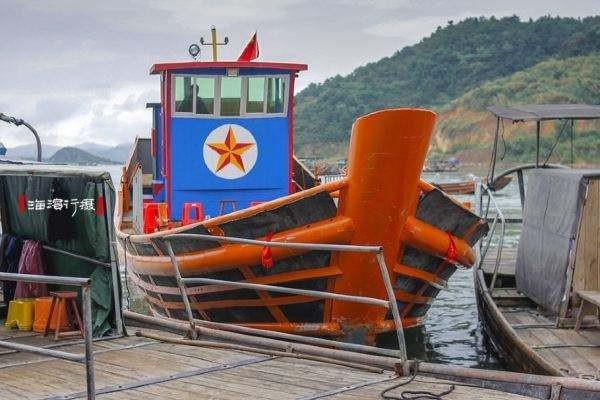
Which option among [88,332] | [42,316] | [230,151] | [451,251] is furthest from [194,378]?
[230,151]

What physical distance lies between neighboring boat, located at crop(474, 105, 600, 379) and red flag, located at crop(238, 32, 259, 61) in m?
4.95

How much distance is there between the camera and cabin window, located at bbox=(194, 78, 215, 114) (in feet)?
42.5

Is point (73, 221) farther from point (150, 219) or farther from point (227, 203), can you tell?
point (227, 203)

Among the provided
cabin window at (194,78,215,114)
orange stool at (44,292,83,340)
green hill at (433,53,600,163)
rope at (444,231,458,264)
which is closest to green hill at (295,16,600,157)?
green hill at (433,53,600,163)

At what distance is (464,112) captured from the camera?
11469cm

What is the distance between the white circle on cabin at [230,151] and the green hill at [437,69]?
96.7 metres

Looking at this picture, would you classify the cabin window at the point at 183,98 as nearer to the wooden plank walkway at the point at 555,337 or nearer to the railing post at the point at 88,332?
the wooden plank walkway at the point at 555,337

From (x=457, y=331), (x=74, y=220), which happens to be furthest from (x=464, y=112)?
(x=74, y=220)

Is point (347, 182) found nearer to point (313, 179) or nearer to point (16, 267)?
point (16, 267)

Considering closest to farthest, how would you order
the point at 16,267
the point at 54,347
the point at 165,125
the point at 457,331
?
the point at 54,347
the point at 16,267
the point at 165,125
the point at 457,331

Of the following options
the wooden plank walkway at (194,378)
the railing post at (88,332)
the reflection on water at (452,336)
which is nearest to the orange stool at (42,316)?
the wooden plank walkway at (194,378)

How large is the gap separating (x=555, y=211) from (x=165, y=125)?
19.7 ft

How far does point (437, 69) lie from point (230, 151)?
127m

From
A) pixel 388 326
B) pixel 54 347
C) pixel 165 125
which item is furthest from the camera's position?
pixel 165 125
